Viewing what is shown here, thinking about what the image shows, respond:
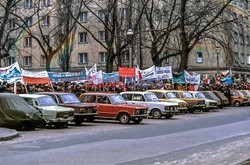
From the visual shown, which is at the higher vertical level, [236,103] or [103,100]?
[103,100]

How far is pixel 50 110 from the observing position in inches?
877

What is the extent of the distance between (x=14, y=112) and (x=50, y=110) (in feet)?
5.73

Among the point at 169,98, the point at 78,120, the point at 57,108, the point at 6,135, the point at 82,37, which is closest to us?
the point at 6,135

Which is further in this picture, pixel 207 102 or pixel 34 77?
pixel 207 102

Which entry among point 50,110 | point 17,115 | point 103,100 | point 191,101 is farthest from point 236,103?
point 17,115

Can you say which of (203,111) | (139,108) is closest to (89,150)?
(139,108)

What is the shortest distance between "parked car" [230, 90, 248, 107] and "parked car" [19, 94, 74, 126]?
1155 inches

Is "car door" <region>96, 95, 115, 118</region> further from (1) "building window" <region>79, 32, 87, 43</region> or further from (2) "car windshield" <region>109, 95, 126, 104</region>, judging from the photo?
(1) "building window" <region>79, 32, 87, 43</region>

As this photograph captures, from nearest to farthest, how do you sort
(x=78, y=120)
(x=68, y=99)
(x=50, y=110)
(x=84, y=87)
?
(x=50, y=110), (x=78, y=120), (x=68, y=99), (x=84, y=87)

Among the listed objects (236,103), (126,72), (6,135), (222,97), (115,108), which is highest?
(126,72)

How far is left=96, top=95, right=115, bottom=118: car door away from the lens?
1035 inches

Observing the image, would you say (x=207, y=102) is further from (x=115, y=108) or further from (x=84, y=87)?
(x=115, y=108)

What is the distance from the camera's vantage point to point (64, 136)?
18391 mm

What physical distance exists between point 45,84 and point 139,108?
10200 millimetres
